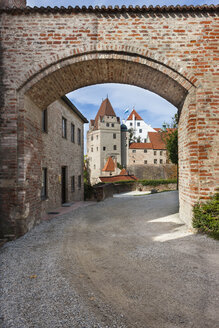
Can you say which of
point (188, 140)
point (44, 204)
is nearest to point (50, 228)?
point (44, 204)

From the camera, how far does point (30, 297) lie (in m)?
2.71

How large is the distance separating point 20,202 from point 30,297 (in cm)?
311

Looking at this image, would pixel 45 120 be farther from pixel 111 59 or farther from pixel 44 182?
pixel 111 59

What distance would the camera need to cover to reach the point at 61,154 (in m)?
11.6

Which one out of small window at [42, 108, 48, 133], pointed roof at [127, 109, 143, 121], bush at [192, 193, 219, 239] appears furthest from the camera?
pointed roof at [127, 109, 143, 121]

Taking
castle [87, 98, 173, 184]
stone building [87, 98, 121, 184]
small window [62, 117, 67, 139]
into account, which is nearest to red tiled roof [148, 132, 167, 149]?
castle [87, 98, 173, 184]

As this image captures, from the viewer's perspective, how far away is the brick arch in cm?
558

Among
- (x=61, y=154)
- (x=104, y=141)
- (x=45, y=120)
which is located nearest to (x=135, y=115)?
(x=104, y=141)

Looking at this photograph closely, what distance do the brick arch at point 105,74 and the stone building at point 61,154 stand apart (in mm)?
2555

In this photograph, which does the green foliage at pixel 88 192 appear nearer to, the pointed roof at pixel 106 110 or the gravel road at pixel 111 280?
the gravel road at pixel 111 280

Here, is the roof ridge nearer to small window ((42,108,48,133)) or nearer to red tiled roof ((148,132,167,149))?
small window ((42,108,48,133))

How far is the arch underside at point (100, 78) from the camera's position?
5.68 m

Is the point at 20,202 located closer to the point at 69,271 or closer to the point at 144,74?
the point at 69,271

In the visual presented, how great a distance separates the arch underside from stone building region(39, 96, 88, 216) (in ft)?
7.80
